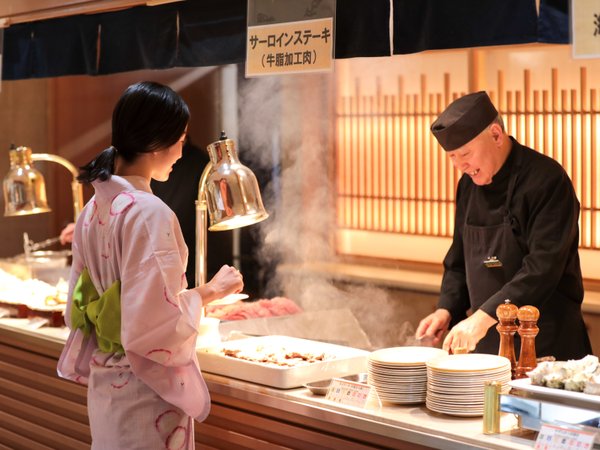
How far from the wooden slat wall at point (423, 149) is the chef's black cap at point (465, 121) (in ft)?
10.2

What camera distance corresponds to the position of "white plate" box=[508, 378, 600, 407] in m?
2.64

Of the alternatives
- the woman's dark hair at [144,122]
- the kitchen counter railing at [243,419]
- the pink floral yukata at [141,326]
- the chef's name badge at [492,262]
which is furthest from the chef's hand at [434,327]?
the woman's dark hair at [144,122]

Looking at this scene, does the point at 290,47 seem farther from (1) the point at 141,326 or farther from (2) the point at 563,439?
(2) the point at 563,439

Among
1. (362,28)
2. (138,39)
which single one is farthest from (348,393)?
(138,39)

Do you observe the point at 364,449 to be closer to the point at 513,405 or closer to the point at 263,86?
the point at 513,405

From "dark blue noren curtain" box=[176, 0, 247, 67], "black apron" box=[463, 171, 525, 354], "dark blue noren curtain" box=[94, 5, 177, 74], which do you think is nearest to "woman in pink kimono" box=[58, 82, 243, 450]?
"black apron" box=[463, 171, 525, 354]

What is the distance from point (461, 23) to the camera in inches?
147

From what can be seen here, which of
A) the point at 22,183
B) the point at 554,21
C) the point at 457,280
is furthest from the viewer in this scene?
the point at 22,183

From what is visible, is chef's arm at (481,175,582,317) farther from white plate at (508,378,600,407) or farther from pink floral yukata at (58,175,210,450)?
pink floral yukata at (58,175,210,450)

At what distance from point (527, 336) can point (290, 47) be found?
176 centimetres

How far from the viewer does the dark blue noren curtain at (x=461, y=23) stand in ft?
11.6

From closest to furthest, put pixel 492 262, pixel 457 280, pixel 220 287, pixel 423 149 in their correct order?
pixel 220 287, pixel 492 262, pixel 457 280, pixel 423 149

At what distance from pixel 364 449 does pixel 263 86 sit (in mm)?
6488

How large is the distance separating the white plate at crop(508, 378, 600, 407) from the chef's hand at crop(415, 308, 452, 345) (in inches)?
50.0
